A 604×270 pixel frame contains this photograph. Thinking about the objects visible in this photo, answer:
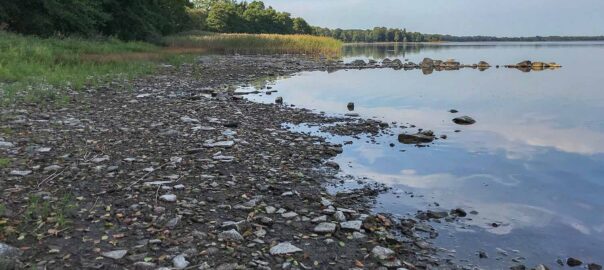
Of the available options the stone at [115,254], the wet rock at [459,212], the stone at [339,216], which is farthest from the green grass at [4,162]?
the wet rock at [459,212]

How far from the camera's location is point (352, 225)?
19.3ft

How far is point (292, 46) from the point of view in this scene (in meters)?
67.9

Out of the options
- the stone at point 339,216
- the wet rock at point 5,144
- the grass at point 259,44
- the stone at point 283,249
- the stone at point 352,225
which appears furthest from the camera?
A: the grass at point 259,44

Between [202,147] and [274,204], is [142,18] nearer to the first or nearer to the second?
[202,147]

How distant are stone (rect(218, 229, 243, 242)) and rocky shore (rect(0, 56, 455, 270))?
19 mm

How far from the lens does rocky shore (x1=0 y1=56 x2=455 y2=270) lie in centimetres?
475

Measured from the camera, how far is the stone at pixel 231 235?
203 inches

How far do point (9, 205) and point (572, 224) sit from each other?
7771mm

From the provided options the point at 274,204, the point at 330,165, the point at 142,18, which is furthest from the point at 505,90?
the point at 142,18

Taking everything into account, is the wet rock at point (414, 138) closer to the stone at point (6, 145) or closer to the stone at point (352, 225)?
the stone at point (352, 225)

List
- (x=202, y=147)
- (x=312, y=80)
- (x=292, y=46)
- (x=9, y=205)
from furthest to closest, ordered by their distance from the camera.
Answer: (x=292, y=46) < (x=312, y=80) < (x=202, y=147) < (x=9, y=205)

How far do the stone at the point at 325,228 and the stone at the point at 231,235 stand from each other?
0.98 metres

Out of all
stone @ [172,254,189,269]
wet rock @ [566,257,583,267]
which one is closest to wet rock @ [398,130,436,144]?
wet rock @ [566,257,583,267]

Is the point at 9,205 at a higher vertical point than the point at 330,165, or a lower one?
higher
